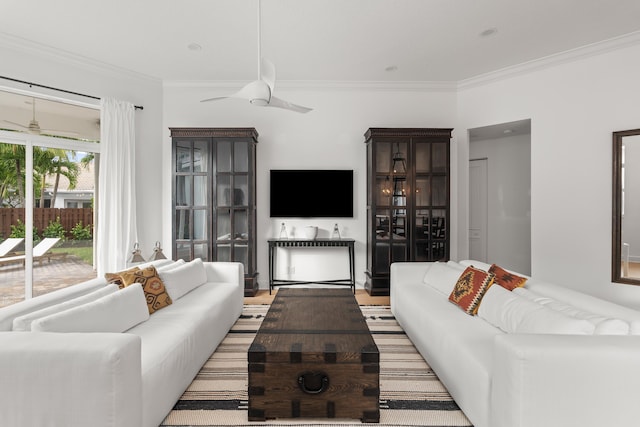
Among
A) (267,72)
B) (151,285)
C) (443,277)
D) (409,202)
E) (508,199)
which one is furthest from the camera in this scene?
(508,199)

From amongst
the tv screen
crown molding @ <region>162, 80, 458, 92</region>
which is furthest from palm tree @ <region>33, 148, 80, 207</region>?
the tv screen

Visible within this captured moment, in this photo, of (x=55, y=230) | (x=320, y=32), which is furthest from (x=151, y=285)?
(x=320, y=32)

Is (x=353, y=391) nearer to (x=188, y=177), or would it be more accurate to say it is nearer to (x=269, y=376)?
(x=269, y=376)

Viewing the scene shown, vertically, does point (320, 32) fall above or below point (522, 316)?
above

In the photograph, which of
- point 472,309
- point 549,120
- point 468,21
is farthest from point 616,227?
point 468,21

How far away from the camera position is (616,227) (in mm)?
3467

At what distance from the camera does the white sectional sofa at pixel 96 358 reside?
125 cm

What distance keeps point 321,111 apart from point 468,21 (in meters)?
2.10

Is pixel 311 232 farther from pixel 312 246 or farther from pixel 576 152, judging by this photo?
pixel 576 152

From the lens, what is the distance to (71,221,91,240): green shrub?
3.95 m

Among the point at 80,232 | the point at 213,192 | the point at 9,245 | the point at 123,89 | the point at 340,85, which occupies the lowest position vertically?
the point at 9,245

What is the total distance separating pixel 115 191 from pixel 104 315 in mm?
2749

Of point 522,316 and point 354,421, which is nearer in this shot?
point 354,421

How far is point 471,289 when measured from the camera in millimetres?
2387
